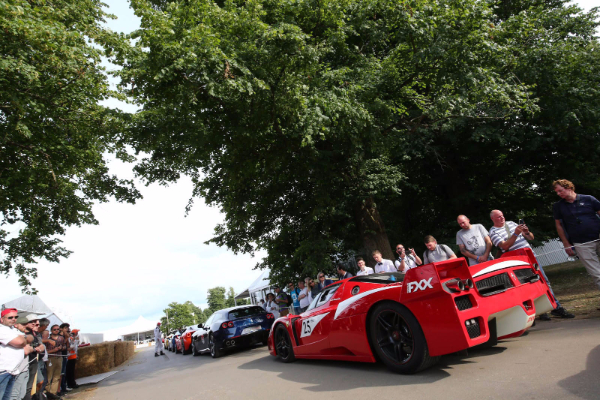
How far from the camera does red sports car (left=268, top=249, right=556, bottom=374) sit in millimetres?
3768

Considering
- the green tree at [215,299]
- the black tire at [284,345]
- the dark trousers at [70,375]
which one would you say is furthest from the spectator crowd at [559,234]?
the green tree at [215,299]

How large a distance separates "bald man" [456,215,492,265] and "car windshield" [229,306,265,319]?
6.64m

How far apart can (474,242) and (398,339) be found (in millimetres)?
2952

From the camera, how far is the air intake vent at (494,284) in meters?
4.08

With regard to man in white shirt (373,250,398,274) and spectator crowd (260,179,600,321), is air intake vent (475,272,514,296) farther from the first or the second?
man in white shirt (373,250,398,274)

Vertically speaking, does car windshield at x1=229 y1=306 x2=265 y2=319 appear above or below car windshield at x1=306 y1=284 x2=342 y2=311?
above

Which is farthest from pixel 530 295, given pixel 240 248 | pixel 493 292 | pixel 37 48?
pixel 240 248

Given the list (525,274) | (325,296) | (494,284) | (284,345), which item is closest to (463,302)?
(494,284)

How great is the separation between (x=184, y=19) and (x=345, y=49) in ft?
16.5

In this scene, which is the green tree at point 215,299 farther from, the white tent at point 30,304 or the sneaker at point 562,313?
the sneaker at point 562,313

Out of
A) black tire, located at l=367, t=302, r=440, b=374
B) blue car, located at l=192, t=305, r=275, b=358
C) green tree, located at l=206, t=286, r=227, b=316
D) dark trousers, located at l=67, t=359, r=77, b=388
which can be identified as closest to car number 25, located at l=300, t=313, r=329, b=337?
black tire, located at l=367, t=302, r=440, b=374

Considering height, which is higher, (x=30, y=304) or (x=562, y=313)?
(x=30, y=304)

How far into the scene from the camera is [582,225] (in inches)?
205

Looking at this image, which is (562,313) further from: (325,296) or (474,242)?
(325,296)
